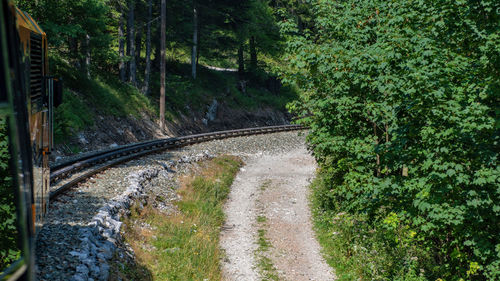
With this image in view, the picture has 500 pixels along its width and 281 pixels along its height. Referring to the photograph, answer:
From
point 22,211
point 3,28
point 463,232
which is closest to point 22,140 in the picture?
point 22,211

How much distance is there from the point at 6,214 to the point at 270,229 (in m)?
12.8

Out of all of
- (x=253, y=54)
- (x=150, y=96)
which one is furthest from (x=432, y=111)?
(x=253, y=54)

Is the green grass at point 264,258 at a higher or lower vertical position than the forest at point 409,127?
lower

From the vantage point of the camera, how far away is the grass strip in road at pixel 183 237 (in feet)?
33.0

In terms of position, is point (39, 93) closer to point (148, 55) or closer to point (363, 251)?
point (363, 251)

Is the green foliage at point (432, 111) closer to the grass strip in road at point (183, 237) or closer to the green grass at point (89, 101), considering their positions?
the grass strip in road at point (183, 237)

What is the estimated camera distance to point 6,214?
8.93 feet

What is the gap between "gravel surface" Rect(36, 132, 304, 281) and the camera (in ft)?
22.9

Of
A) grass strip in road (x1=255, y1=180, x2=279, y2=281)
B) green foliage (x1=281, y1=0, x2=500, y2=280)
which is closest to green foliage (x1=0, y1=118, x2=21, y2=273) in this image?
green foliage (x1=281, y1=0, x2=500, y2=280)

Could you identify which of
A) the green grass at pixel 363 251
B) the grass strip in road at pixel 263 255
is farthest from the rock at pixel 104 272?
the green grass at pixel 363 251

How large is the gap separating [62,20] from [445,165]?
2026cm

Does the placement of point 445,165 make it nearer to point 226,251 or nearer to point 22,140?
point 22,140

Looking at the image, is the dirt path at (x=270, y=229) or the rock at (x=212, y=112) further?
the rock at (x=212, y=112)

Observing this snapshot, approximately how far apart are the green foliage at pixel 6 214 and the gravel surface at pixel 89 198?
13.5 feet
